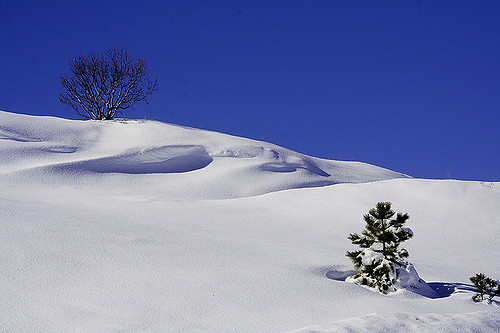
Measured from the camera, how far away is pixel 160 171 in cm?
906

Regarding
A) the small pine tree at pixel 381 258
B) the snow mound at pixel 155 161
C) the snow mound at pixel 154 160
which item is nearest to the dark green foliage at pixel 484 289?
the small pine tree at pixel 381 258

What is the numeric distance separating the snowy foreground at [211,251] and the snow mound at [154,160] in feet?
0.18

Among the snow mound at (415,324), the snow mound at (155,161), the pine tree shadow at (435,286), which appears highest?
the snow mound at (155,161)

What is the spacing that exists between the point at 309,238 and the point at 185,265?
193 cm

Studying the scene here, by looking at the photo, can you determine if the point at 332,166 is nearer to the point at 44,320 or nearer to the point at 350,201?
the point at 350,201

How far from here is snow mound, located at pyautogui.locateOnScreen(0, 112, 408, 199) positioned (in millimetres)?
8031

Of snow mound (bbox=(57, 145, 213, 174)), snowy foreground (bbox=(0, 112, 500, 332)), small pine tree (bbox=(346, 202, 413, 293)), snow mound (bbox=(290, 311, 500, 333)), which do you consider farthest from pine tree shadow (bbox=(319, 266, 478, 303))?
snow mound (bbox=(57, 145, 213, 174))

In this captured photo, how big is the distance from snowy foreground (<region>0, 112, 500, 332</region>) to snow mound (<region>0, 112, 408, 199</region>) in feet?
0.18

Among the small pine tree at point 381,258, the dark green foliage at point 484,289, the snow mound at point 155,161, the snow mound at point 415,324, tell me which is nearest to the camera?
the snow mound at point 415,324

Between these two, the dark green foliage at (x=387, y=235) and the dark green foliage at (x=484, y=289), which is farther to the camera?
the dark green foliage at (x=387, y=235)

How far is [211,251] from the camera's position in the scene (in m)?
3.47

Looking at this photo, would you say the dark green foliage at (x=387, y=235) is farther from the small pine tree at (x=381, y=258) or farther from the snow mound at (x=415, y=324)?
the snow mound at (x=415, y=324)

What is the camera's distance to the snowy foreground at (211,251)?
7.75ft

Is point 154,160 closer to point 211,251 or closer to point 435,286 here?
point 211,251
